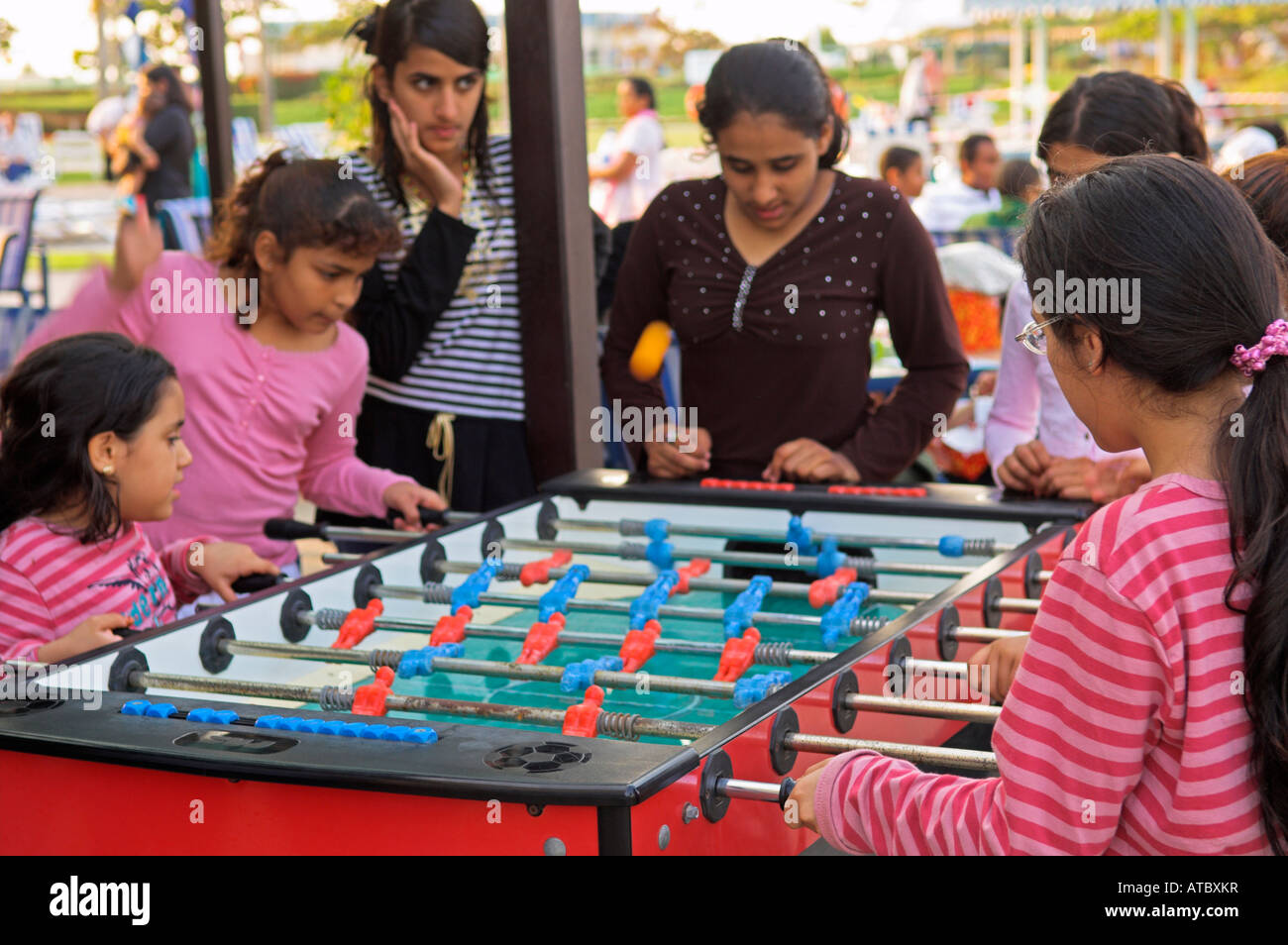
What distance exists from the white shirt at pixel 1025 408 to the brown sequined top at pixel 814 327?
10 centimetres

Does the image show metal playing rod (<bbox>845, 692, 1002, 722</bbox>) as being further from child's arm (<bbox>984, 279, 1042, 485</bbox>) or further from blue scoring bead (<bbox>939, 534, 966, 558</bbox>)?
child's arm (<bbox>984, 279, 1042, 485</bbox>)

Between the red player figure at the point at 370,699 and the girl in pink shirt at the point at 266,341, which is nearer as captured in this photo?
the red player figure at the point at 370,699

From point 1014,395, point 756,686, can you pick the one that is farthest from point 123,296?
point 1014,395

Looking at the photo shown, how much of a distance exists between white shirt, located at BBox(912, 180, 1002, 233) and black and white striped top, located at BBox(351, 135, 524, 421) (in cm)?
468

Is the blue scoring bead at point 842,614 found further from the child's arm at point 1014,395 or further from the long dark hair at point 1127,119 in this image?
the long dark hair at point 1127,119

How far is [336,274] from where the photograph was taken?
2.62m

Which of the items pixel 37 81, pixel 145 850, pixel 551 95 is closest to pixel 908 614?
pixel 145 850

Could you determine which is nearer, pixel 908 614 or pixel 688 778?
pixel 688 778

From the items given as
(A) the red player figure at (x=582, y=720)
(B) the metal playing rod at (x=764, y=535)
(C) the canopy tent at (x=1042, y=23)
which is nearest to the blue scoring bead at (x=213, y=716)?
(A) the red player figure at (x=582, y=720)

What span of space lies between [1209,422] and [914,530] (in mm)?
1242

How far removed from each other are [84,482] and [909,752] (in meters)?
1.28

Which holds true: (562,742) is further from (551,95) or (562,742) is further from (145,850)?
(551,95)

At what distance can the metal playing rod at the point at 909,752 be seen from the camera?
1331mm

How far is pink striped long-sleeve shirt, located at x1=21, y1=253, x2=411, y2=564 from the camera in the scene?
254 cm
